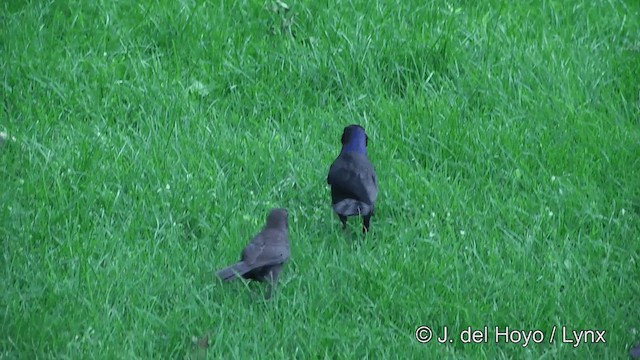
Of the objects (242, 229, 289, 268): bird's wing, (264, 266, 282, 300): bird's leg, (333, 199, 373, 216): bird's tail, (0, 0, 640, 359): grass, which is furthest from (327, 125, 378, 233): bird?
(264, 266, 282, 300): bird's leg

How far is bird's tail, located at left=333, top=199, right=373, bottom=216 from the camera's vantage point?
6.16 meters

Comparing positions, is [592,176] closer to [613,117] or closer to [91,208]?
[613,117]

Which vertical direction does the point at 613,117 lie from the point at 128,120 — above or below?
above

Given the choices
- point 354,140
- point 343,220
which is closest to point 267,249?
point 343,220

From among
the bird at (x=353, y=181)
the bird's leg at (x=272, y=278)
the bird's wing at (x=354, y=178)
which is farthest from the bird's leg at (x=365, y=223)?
the bird's leg at (x=272, y=278)

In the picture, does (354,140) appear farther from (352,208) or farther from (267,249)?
(267,249)

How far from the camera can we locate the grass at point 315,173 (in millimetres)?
5668

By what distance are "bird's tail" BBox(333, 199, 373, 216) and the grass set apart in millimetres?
184

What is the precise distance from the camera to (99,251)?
605 cm

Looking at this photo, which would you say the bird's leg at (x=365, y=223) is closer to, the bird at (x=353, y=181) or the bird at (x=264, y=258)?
the bird at (x=353, y=181)

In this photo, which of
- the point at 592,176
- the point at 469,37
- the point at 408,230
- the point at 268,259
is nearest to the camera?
the point at 268,259

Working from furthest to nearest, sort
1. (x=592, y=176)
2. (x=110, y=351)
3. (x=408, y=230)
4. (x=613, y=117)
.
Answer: (x=613, y=117)
(x=592, y=176)
(x=408, y=230)
(x=110, y=351)

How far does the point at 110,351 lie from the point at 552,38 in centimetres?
396

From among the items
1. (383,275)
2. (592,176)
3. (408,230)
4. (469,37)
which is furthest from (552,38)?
(383,275)
